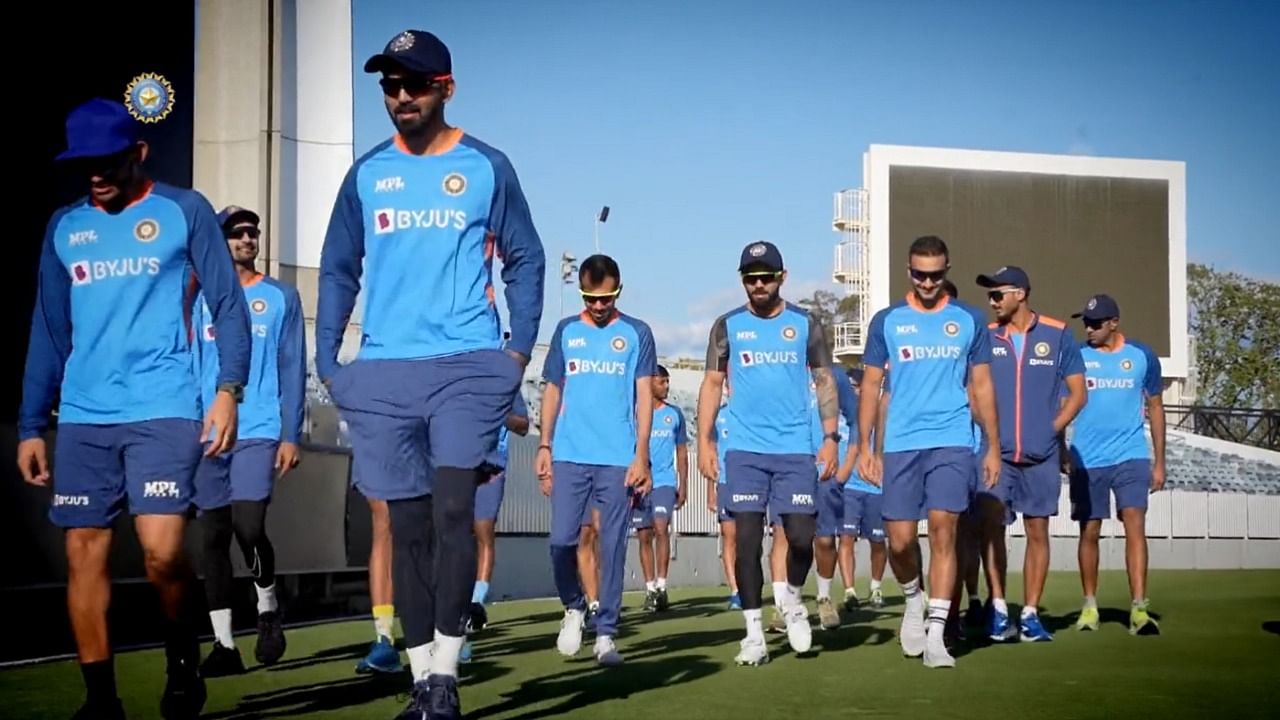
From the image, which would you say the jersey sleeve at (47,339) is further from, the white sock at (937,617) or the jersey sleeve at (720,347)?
the white sock at (937,617)

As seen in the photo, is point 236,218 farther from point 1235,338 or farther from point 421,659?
point 1235,338

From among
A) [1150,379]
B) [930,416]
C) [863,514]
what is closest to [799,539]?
[930,416]

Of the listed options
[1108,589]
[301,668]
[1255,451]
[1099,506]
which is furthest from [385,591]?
[1255,451]

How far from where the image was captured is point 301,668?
35.9 feet

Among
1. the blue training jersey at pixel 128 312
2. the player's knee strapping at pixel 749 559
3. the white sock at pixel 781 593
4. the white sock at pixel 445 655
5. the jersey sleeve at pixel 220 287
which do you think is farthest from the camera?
the white sock at pixel 781 593

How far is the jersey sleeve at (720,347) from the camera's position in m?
11.5

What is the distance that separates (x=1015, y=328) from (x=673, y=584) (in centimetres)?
1728

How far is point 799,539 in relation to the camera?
11.3 meters

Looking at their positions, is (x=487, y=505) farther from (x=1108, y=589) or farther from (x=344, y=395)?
(x=1108, y=589)

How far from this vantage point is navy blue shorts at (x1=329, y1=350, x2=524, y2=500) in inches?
268

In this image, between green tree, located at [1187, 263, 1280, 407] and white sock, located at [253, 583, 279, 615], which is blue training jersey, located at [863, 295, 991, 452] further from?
green tree, located at [1187, 263, 1280, 407]

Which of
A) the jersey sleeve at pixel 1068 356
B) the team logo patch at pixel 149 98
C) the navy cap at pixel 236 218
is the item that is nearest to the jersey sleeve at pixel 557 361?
the navy cap at pixel 236 218

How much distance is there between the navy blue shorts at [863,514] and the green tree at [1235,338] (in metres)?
56.7

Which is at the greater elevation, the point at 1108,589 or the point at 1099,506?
the point at 1099,506
